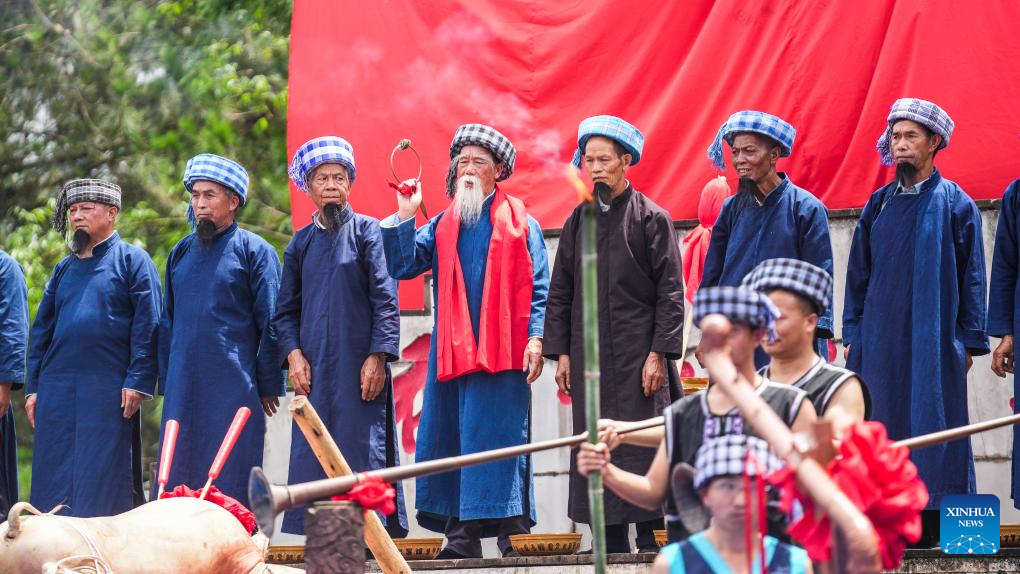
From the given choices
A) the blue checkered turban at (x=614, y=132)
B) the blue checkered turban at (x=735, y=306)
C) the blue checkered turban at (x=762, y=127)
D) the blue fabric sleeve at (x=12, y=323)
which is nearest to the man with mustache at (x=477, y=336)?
the blue checkered turban at (x=614, y=132)

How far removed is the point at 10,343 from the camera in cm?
803

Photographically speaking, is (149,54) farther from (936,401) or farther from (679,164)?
(936,401)

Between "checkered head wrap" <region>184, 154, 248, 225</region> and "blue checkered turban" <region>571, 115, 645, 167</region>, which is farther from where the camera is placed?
"checkered head wrap" <region>184, 154, 248, 225</region>

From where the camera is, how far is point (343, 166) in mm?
7559

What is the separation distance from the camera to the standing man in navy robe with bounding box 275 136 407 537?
23.8ft

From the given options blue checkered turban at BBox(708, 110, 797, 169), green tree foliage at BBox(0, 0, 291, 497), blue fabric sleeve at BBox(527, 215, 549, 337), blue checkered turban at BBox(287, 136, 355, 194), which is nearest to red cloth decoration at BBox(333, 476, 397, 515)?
blue fabric sleeve at BBox(527, 215, 549, 337)

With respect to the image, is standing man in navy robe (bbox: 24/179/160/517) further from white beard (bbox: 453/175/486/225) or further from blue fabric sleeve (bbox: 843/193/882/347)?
blue fabric sleeve (bbox: 843/193/882/347)

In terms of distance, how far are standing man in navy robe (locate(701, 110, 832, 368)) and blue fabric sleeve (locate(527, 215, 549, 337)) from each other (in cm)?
73

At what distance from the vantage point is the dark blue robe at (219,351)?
7.44m

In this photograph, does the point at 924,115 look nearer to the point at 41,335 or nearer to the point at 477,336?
the point at 477,336

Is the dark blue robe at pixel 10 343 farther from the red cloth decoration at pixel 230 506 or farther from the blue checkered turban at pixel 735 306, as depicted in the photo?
the blue checkered turban at pixel 735 306

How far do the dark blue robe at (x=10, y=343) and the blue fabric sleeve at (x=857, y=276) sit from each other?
395 cm

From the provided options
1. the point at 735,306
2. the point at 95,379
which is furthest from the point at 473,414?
the point at 735,306

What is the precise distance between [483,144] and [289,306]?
45.9 inches
